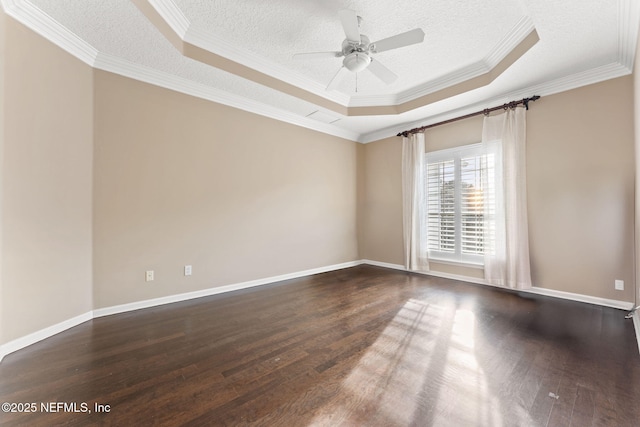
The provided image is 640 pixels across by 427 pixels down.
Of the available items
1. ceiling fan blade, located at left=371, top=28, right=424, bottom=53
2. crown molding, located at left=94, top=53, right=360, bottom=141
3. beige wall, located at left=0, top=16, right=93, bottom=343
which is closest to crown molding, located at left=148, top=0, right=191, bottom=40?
crown molding, located at left=94, top=53, right=360, bottom=141

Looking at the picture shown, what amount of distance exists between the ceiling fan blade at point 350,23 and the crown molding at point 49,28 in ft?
8.31

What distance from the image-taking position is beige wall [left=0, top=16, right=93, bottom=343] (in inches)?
81.4

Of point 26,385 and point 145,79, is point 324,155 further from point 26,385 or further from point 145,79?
point 26,385

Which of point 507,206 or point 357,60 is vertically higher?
point 357,60

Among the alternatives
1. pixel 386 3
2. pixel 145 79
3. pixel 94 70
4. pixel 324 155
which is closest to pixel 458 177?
pixel 324 155

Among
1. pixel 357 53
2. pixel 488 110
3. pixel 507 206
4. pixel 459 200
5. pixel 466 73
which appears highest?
pixel 466 73

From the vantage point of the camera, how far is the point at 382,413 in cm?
140

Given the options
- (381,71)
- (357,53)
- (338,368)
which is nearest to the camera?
(338,368)

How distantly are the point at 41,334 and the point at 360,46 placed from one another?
13.0 feet

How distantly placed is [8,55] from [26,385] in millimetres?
2506

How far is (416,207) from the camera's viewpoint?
4.63 metres

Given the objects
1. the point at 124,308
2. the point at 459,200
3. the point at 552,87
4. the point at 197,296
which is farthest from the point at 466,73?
the point at 124,308

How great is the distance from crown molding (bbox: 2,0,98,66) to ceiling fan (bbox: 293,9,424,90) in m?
2.11

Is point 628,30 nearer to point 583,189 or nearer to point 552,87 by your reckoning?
point 552,87
